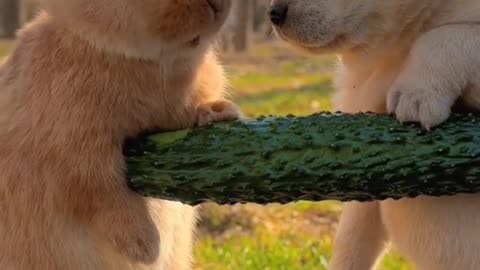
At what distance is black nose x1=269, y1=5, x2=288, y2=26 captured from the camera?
250cm

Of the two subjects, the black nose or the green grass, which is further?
the green grass

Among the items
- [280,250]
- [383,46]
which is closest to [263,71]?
[280,250]

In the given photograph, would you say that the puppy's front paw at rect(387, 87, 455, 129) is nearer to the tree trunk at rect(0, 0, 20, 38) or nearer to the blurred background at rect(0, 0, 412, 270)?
the blurred background at rect(0, 0, 412, 270)

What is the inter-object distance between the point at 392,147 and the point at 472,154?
179 millimetres

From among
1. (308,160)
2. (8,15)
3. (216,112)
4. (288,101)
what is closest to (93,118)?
(216,112)

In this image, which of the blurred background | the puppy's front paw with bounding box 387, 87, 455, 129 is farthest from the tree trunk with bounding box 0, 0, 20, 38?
the puppy's front paw with bounding box 387, 87, 455, 129

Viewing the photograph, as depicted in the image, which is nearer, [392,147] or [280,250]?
[392,147]

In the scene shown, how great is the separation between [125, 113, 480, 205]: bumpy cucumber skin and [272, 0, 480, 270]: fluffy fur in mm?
78

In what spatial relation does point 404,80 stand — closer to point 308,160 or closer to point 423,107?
point 423,107

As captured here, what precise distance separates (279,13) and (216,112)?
Answer: 0.32 m

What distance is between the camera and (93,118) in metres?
2.28

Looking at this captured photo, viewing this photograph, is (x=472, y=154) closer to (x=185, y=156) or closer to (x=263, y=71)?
(x=185, y=156)

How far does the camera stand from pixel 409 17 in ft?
8.11

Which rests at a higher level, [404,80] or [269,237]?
[404,80]
